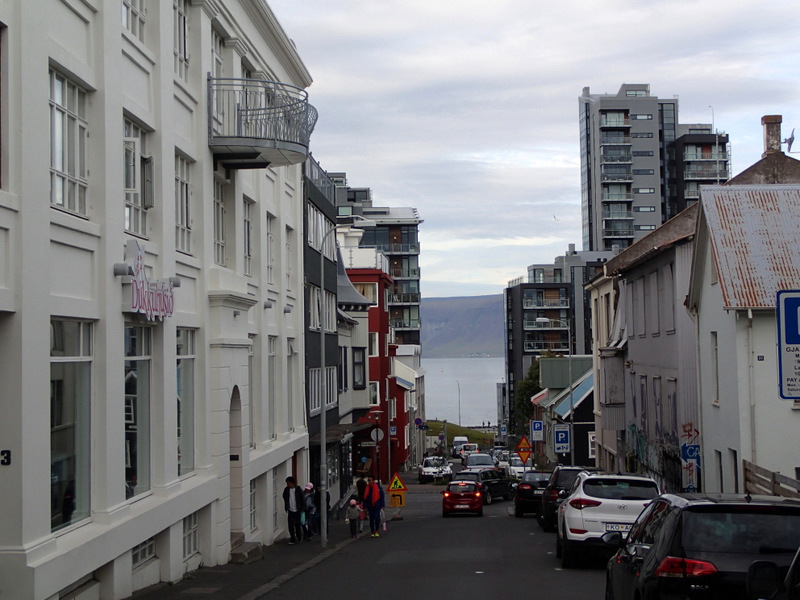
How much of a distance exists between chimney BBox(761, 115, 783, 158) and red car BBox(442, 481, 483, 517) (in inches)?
603

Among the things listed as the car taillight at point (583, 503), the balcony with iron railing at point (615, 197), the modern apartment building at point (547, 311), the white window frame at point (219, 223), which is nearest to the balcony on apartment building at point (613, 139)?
the balcony with iron railing at point (615, 197)

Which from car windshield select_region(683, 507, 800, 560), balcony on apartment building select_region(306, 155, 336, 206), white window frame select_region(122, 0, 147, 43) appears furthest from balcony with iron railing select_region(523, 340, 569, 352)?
car windshield select_region(683, 507, 800, 560)

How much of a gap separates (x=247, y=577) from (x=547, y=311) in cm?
9525

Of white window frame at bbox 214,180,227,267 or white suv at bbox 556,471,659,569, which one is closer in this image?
white suv at bbox 556,471,659,569

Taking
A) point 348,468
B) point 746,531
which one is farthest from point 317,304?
point 746,531

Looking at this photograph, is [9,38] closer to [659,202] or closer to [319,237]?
[319,237]

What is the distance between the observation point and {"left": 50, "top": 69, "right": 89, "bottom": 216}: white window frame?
11.7 metres

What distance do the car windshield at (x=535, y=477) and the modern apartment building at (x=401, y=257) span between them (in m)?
58.8

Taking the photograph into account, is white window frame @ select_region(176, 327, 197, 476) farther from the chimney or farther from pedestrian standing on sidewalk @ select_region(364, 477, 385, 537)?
the chimney

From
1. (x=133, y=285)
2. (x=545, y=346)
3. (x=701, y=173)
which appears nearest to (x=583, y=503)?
(x=133, y=285)

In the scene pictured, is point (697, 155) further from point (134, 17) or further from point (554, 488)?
point (134, 17)

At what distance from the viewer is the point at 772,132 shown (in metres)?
31.4

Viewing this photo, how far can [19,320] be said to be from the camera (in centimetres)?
1013

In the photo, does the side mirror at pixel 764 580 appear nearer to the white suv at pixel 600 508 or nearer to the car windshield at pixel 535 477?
the white suv at pixel 600 508
